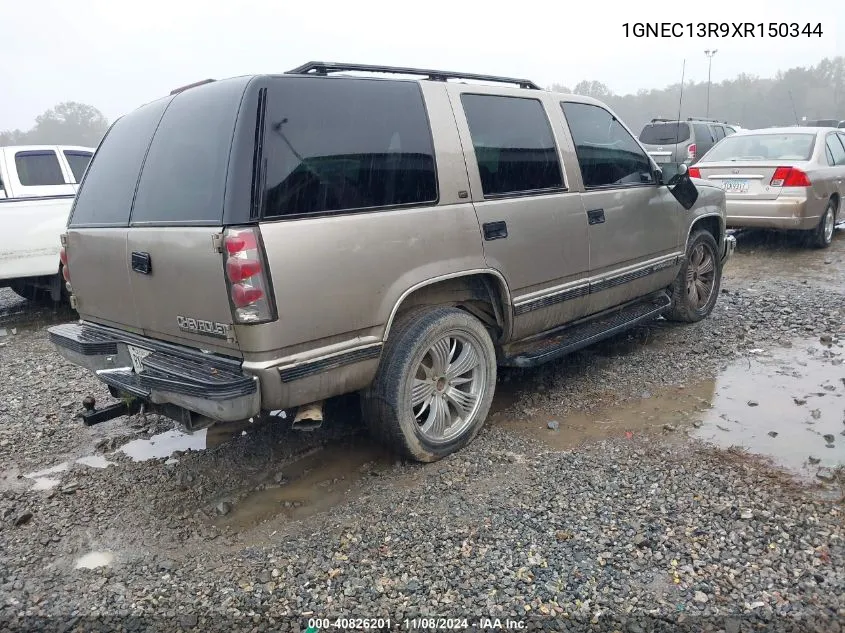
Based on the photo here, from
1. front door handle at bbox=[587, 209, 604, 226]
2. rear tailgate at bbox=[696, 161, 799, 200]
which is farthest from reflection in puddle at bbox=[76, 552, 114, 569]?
rear tailgate at bbox=[696, 161, 799, 200]

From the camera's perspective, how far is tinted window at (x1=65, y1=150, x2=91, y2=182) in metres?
7.87

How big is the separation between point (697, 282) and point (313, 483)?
3989mm

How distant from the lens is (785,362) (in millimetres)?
4828

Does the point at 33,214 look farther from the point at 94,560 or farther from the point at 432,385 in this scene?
the point at 432,385

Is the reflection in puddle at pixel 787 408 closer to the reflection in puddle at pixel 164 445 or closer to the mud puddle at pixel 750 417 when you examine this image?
the mud puddle at pixel 750 417

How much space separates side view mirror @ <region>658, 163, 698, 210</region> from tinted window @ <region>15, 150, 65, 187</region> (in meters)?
6.76

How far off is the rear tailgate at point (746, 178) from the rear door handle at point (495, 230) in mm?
5827

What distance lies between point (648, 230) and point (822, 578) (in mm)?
2860

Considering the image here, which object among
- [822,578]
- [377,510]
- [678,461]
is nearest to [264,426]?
[377,510]

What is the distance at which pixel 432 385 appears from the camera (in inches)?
138

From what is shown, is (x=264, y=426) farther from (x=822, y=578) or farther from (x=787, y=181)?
(x=787, y=181)

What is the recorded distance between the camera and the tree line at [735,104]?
119ft

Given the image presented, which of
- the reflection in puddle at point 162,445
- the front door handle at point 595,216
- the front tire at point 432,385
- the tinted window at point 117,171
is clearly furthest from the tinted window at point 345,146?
the reflection in puddle at point 162,445

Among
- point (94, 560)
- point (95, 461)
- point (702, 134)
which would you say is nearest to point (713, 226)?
point (95, 461)
